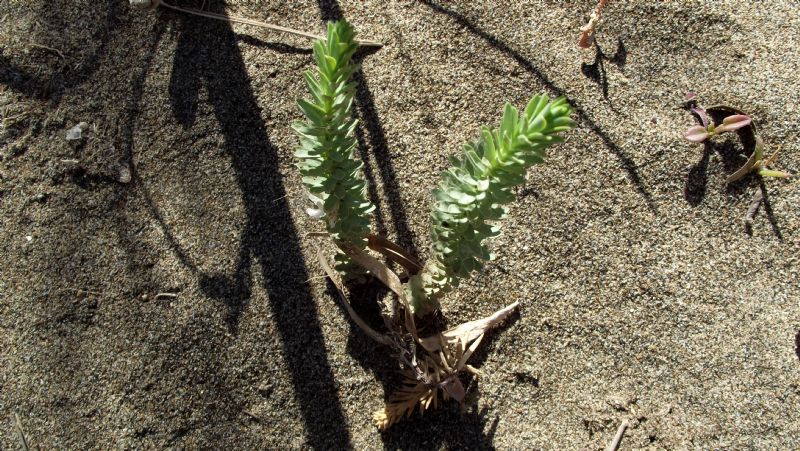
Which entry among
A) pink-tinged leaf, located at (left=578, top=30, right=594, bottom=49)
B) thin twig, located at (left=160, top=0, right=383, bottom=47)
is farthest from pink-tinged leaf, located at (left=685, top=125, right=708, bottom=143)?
thin twig, located at (left=160, top=0, right=383, bottom=47)

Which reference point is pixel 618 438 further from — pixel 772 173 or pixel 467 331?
pixel 772 173

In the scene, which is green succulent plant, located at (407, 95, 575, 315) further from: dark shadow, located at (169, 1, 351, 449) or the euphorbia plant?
dark shadow, located at (169, 1, 351, 449)

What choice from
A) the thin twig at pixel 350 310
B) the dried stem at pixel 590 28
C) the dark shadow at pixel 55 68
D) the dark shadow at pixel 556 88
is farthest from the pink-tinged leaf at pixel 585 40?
the dark shadow at pixel 55 68

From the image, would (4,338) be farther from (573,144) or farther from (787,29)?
(787,29)

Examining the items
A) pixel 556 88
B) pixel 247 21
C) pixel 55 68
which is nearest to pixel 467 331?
pixel 556 88

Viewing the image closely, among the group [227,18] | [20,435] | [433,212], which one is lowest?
[20,435]

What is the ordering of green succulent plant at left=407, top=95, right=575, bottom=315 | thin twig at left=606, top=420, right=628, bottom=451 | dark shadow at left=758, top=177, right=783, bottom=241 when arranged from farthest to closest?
dark shadow at left=758, top=177, right=783, bottom=241
thin twig at left=606, top=420, right=628, bottom=451
green succulent plant at left=407, top=95, right=575, bottom=315
